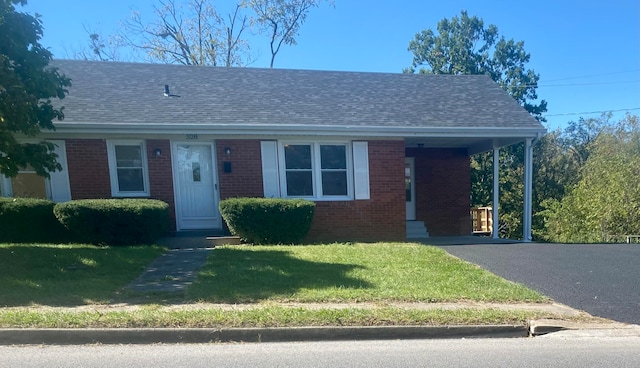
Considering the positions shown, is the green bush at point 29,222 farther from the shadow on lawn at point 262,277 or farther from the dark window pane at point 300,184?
the dark window pane at point 300,184

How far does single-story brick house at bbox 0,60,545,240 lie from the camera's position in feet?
26.7

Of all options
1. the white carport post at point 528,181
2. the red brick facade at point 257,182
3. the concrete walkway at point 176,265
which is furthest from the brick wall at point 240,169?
the white carport post at point 528,181

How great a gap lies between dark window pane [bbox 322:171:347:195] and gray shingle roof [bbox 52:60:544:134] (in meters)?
1.36

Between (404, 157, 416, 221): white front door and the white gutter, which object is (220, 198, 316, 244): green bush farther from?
(404, 157, 416, 221): white front door

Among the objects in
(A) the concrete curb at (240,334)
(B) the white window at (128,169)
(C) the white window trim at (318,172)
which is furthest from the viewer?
(C) the white window trim at (318,172)

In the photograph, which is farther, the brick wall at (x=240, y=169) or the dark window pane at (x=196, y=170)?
the dark window pane at (x=196, y=170)

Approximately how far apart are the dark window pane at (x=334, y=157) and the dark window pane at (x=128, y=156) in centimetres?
469

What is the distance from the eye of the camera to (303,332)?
3.49 metres

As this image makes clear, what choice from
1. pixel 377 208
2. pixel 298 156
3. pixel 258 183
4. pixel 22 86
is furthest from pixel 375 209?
pixel 22 86

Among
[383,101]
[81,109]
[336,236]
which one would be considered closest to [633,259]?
[336,236]

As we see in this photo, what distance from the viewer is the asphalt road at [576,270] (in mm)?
4359

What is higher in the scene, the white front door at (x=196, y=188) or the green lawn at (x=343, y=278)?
→ the white front door at (x=196, y=188)

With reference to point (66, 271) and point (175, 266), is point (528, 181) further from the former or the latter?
point (66, 271)

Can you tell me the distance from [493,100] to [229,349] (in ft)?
35.7
